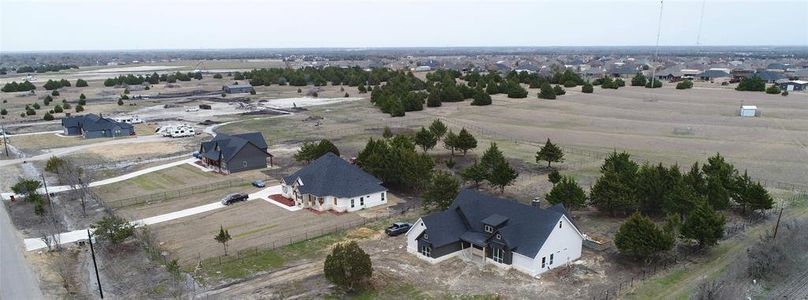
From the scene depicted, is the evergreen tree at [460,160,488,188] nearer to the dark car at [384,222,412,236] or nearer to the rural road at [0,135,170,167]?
Answer: the dark car at [384,222,412,236]

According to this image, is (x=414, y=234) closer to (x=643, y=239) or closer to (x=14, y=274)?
(x=643, y=239)

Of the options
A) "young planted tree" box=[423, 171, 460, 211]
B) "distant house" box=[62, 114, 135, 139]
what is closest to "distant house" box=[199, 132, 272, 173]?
"young planted tree" box=[423, 171, 460, 211]

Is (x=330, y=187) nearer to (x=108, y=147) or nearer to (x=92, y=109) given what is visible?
(x=108, y=147)

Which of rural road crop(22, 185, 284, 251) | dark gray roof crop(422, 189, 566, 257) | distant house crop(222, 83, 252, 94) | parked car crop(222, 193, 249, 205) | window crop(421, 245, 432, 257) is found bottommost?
distant house crop(222, 83, 252, 94)

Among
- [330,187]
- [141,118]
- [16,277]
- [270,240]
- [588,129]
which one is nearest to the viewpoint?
[16,277]

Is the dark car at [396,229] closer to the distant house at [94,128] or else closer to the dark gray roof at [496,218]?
the dark gray roof at [496,218]

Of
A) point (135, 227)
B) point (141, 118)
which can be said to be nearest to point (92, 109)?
point (141, 118)

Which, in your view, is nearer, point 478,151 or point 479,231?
Answer: point 479,231

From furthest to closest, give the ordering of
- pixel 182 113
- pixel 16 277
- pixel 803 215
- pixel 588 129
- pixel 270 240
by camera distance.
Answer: pixel 182 113
pixel 588 129
pixel 803 215
pixel 270 240
pixel 16 277
